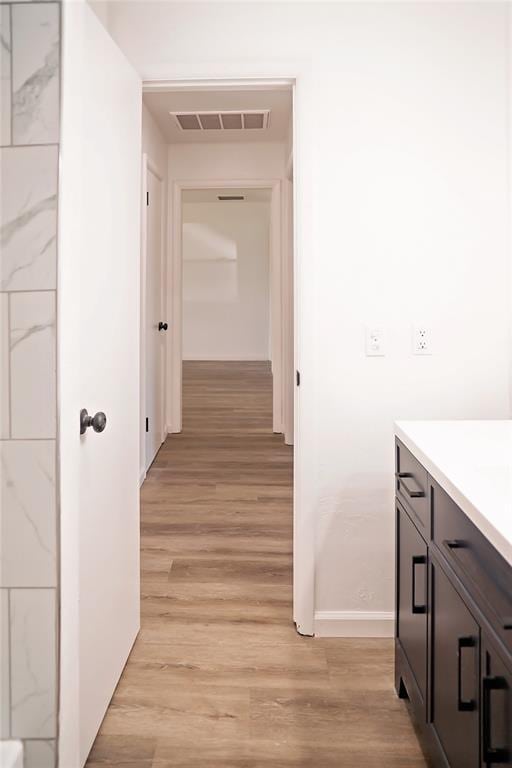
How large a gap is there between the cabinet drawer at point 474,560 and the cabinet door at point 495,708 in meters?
0.06

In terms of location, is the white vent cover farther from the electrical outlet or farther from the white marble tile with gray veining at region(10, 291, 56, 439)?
the white marble tile with gray veining at region(10, 291, 56, 439)

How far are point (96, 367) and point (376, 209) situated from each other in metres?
1.20

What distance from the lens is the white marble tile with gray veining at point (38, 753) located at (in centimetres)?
154

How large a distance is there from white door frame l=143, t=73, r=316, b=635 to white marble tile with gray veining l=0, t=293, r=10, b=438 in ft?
3.84

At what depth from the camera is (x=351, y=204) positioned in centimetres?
238

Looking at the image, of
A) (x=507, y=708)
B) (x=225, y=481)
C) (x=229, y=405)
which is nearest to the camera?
(x=507, y=708)

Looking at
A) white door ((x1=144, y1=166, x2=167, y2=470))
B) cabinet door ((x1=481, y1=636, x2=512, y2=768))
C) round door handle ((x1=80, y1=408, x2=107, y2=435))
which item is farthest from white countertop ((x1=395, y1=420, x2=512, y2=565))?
white door ((x1=144, y1=166, x2=167, y2=470))

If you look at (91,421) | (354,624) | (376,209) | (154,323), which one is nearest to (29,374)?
(91,421)

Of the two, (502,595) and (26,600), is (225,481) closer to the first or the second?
(26,600)

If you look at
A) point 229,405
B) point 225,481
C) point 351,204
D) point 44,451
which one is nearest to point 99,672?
point 44,451

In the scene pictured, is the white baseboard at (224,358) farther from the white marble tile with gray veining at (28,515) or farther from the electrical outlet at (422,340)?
the white marble tile with gray veining at (28,515)

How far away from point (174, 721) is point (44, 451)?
3.21 ft

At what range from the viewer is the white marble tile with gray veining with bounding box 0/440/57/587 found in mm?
1522

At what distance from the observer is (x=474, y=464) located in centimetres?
148
